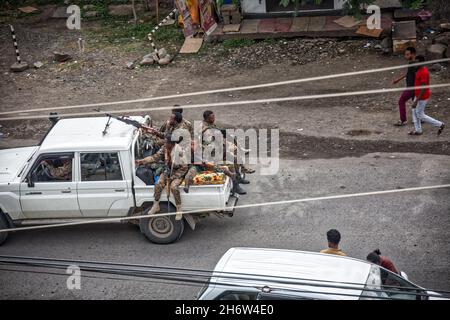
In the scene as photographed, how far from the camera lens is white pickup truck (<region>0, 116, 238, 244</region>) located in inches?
410

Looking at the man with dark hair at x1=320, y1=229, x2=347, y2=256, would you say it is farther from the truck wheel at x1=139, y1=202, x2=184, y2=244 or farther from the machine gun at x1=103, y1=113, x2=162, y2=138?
the machine gun at x1=103, y1=113, x2=162, y2=138

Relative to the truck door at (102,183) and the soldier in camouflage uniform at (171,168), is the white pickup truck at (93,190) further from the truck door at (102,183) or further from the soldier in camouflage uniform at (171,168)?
the soldier in camouflage uniform at (171,168)

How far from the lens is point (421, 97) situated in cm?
1291

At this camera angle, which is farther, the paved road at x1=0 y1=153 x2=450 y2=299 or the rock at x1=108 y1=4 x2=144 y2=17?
the rock at x1=108 y1=4 x2=144 y2=17

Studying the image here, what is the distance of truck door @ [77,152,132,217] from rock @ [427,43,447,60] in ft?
29.8

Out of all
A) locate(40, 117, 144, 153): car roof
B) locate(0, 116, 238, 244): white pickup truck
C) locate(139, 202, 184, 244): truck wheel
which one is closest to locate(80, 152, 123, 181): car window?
locate(0, 116, 238, 244): white pickup truck

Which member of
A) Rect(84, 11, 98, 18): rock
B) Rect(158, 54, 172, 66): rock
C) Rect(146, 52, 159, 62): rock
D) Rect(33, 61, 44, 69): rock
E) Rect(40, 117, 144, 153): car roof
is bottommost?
Rect(33, 61, 44, 69): rock

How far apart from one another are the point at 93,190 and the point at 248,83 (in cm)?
702

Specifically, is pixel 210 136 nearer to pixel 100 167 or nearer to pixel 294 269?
pixel 100 167

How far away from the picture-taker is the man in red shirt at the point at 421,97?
12914mm

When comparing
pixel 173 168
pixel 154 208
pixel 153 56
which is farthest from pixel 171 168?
pixel 153 56

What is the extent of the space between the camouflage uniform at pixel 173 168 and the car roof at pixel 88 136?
1.64 ft

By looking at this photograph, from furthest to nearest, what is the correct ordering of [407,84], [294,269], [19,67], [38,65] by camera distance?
[38,65] < [19,67] < [407,84] < [294,269]

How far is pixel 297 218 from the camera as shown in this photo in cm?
1122
